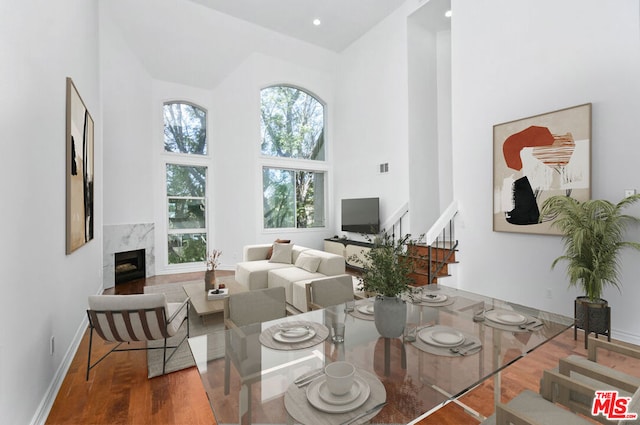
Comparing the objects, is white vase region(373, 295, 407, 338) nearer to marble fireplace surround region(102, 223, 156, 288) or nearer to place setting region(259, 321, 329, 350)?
place setting region(259, 321, 329, 350)

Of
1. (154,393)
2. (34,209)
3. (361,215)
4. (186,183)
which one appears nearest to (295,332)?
(154,393)

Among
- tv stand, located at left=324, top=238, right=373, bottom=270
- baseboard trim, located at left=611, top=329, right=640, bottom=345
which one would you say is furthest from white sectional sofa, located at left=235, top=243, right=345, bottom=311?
baseboard trim, located at left=611, top=329, right=640, bottom=345

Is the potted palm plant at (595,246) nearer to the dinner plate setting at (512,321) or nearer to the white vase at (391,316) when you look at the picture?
the dinner plate setting at (512,321)

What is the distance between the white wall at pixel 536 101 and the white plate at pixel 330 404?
3.35 meters

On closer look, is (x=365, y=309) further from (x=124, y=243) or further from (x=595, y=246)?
(x=124, y=243)

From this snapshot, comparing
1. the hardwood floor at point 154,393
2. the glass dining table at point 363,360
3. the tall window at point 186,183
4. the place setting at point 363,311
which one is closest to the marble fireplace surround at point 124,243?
the tall window at point 186,183

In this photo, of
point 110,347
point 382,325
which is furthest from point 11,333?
point 382,325

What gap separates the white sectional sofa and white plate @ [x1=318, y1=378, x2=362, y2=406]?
2544mm

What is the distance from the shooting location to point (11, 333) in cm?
153

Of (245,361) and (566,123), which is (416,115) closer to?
(566,123)

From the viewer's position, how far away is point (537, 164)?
11.7 feet

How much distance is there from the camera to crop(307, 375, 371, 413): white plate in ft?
3.21

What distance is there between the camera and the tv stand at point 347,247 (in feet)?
19.7

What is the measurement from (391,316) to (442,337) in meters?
0.27
